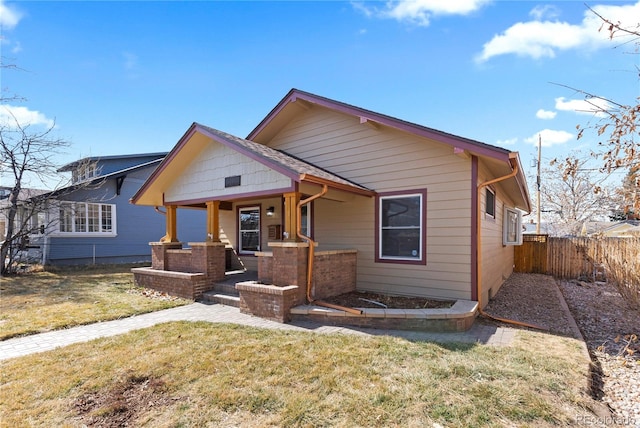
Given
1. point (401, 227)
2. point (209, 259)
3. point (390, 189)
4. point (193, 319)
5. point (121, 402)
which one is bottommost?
point (193, 319)

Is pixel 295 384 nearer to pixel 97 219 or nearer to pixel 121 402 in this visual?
pixel 121 402

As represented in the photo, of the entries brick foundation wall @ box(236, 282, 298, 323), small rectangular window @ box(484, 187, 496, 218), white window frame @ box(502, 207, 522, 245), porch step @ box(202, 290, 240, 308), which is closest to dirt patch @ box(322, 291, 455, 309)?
brick foundation wall @ box(236, 282, 298, 323)

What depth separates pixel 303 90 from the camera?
838 cm

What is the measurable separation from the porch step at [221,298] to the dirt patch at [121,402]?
3.49m

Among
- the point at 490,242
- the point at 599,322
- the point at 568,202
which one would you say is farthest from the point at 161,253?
the point at 568,202

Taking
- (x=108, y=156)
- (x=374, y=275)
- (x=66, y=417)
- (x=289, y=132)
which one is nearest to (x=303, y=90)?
(x=289, y=132)

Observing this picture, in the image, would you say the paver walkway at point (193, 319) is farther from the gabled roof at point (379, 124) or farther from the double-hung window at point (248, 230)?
the double-hung window at point (248, 230)

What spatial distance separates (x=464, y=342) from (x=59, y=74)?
1227 cm

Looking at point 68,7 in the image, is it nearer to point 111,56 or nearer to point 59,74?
point 111,56

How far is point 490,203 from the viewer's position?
26.3 ft

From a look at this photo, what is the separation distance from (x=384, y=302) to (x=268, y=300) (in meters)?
2.36

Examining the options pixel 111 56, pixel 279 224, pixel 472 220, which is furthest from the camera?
pixel 279 224

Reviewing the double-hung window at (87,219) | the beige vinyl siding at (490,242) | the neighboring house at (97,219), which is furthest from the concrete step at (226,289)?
the double-hung window at (87,219)

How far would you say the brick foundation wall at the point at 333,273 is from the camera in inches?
258
